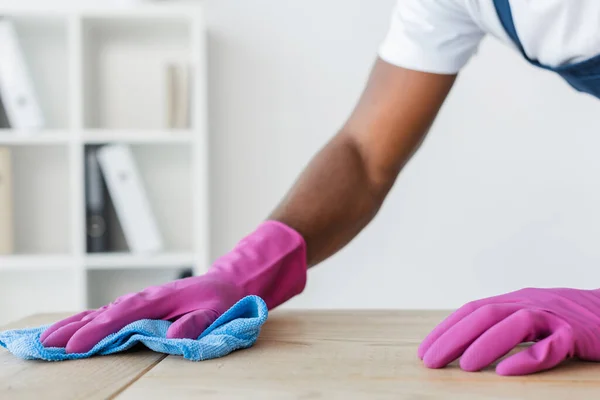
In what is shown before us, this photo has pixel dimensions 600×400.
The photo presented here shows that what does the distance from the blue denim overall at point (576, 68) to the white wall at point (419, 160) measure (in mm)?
1393

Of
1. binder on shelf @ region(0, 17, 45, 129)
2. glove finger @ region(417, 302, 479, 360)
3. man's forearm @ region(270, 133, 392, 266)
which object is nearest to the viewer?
glove finger @ region(417, 302, 479, 360)

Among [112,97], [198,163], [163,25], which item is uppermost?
[163,25]

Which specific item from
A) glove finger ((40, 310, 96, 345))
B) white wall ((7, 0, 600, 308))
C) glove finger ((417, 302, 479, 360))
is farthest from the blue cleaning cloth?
white wall ((7, 0, 600, 308))

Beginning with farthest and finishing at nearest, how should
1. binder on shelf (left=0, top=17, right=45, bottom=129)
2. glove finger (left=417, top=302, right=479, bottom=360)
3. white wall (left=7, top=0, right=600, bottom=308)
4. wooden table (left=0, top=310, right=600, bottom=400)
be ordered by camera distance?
white wall (left=7, top=0, right=600, bottom=308) → binder on shelf (left=0, top=17, right=45, bottom=129) → glove finger (left=417, top=302, right=479, bottom=360) → wooden table (left=0, top=310, right=600, bottom=400)

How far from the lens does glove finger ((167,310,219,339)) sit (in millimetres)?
722

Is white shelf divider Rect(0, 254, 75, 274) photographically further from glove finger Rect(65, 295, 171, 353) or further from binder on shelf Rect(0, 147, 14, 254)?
glove finger Rect(65, 295, 171, 353)

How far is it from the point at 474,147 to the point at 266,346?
1.84 m

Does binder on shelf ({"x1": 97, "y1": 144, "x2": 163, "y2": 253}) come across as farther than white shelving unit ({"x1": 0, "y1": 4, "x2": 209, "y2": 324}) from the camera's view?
No

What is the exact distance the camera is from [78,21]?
Result: 2223mm

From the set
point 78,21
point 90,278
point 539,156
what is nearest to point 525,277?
point 539,156

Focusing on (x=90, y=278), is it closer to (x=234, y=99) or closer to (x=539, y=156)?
(x=234, y=99)

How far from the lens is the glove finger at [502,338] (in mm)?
610

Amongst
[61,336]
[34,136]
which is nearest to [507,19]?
[61,336]

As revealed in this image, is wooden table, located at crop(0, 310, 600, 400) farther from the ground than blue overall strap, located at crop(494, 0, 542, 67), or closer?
closer
